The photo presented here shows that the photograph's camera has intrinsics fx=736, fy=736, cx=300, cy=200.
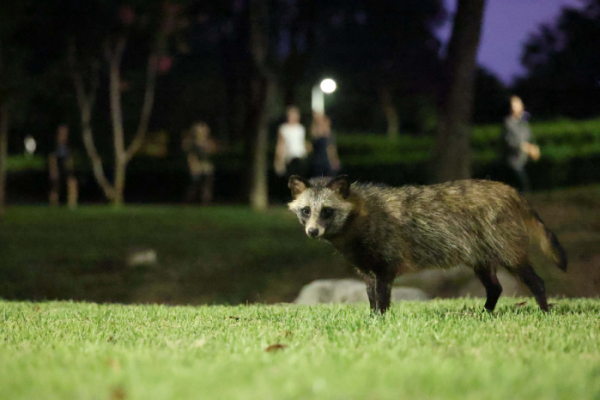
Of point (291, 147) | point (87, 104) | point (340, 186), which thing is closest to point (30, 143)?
point (87, 104)

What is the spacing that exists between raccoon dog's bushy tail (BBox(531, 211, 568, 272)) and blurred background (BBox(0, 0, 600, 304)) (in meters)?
1.83

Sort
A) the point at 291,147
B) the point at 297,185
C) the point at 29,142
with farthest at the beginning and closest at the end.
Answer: the point at 29,142, the point at 291,147, the point at 297,185

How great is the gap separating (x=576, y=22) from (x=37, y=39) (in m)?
28.8

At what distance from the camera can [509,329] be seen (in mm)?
5574

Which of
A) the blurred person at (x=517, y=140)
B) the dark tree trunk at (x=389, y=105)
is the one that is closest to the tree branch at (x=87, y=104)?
the blurred person at (x=517, y=140)

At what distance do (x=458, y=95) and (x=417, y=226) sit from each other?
8582mm

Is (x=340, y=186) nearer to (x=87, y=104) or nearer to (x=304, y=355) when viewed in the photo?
(x=304, y=355)

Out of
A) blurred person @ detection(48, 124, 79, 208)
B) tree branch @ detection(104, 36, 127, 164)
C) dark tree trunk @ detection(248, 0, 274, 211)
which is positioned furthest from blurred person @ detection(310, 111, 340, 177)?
tree branch @ detection(104, 36, 127, 164)

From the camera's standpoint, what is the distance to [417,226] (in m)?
6.86

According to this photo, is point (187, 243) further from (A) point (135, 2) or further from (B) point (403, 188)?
(A) point (135, 2)

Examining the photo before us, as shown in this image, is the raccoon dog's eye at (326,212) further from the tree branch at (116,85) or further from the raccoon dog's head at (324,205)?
the tree branch at (116,85)

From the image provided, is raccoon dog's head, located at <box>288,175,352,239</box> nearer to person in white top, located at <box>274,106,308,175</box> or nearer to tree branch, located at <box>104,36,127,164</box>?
person in white top, located at <box>274,106,308,175</box>

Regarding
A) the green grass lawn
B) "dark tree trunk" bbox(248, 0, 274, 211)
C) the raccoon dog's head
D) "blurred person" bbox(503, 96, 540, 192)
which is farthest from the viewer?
"dark tree trunk" bbox(248, 0, 274, 211)

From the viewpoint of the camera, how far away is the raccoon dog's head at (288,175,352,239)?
256 inches
